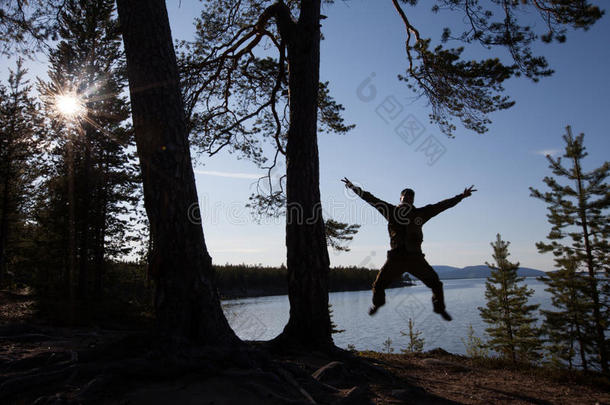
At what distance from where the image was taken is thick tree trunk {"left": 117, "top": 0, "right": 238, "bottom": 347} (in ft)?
13.7

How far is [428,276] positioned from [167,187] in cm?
409

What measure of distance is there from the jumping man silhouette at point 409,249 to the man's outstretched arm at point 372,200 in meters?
0.05

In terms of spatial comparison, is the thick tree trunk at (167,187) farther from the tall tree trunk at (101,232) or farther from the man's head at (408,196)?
the tall tree trunk at (101,232)

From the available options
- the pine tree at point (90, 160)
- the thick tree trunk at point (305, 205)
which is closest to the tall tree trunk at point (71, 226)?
the pine tree at point (90, 160)

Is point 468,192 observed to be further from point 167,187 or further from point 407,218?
point 167,187

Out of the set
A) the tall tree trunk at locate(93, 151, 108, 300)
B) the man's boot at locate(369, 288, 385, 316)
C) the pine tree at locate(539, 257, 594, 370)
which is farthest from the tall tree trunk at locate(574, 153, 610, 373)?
the tall tree trunk at locate(93, 151, 108, 300)

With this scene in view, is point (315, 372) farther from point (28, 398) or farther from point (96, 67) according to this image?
point (96, 67)

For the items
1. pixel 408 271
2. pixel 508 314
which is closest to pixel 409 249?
pixel 408 271

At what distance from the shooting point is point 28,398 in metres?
3.36

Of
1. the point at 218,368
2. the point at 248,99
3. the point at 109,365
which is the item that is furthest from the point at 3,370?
the point at 248,99

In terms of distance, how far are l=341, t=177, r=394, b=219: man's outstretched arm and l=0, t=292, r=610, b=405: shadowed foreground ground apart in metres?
2.32

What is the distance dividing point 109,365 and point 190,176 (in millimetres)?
2127

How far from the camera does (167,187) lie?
427 centimetres

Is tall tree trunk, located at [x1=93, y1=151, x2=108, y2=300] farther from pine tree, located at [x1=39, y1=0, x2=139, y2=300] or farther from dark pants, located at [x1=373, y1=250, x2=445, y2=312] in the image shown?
dark pants, located at [x1=373, y1=250, x2=445, y2=312]
